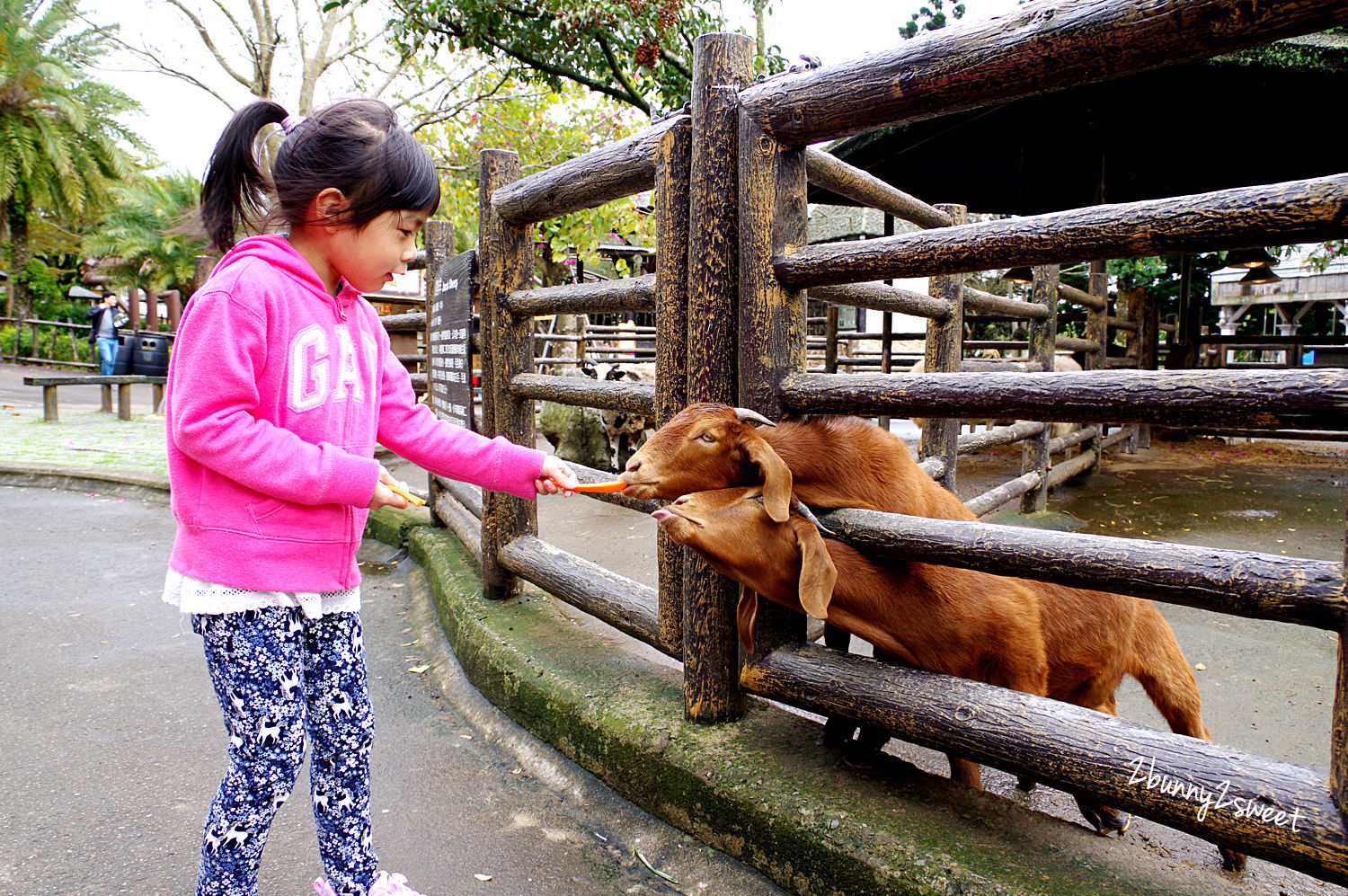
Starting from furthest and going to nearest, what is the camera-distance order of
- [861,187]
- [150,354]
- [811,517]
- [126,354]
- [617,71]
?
[150,354], [126,354], [617,71], [861,187], [811,517]

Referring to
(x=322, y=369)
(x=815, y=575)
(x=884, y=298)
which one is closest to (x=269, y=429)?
(x=322, y=369)

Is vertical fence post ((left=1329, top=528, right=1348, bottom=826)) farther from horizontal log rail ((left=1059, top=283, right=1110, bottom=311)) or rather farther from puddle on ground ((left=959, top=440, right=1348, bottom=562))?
horizontal log rail ((left=1059, top=283, right=1110, bottom=311))

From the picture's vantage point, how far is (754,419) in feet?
6.73

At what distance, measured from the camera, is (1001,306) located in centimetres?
524

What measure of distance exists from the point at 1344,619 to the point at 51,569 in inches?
232

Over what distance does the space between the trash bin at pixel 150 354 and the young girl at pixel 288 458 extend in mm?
15604

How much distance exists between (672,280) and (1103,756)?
155 centimetres

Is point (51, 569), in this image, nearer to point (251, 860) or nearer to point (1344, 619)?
point (251, 860)

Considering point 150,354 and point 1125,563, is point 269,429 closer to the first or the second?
point 1125,563

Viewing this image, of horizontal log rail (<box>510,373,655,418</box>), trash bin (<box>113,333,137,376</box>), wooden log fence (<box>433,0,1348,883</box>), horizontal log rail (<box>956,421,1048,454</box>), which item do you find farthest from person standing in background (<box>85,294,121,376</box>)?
horizontal log rail (<box>956,421,1048,454</box>)

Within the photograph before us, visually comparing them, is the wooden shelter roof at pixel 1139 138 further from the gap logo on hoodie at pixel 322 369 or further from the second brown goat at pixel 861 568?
the gap logo on hoodie at pixel 322 369

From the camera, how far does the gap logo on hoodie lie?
1.71 m

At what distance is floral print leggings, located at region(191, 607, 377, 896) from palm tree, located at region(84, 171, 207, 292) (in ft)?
91.4

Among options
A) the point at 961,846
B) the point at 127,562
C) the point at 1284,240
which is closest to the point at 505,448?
the point at 961,846
